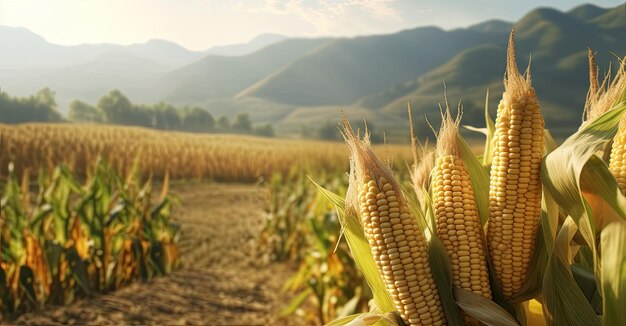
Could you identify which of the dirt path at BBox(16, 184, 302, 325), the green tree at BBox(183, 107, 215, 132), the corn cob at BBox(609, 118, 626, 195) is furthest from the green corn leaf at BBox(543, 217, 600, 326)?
the green tree at BBox(183, 107, 215, 132)

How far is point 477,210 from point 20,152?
12.4 m

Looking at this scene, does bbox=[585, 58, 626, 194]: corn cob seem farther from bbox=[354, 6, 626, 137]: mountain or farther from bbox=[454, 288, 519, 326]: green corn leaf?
bbox=[354, 6, 626, 137]: mountain

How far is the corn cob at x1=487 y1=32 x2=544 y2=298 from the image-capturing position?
0.85 m

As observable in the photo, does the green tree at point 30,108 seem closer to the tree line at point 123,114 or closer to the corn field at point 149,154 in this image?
the tree line at point 123,114

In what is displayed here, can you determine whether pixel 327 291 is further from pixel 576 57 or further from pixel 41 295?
pixel 576 57

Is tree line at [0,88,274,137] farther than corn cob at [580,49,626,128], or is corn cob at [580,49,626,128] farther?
tree line at [0,88,274,137]

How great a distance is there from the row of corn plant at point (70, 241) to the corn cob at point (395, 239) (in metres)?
3.69

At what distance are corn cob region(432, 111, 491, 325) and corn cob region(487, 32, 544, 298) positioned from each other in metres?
0.03

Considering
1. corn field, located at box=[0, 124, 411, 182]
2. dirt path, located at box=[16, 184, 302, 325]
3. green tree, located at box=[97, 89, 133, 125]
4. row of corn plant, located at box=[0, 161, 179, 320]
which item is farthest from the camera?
green tree, located at box=[97, 89, 133, 125]

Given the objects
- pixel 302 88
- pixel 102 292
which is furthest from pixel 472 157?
pixel 302 88

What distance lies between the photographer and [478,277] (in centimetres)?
89

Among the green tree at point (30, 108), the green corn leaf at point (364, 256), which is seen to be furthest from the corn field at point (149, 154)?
the green corn leaf at point (364, 256)

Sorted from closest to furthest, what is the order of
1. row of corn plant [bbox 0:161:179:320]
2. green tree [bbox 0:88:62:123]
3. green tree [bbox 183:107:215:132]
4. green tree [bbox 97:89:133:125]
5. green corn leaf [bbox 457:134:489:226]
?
green corn leaf [bbox 457:134:489:226], row of corn plant [bbox 0:161:179:320], green tree [bbox 0:88:62:123], green tree [bbox 97:89:133:125], green tree [bbox 183:107:215:132]

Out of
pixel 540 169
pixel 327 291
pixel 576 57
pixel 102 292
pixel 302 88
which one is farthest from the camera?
pixel 302 88
